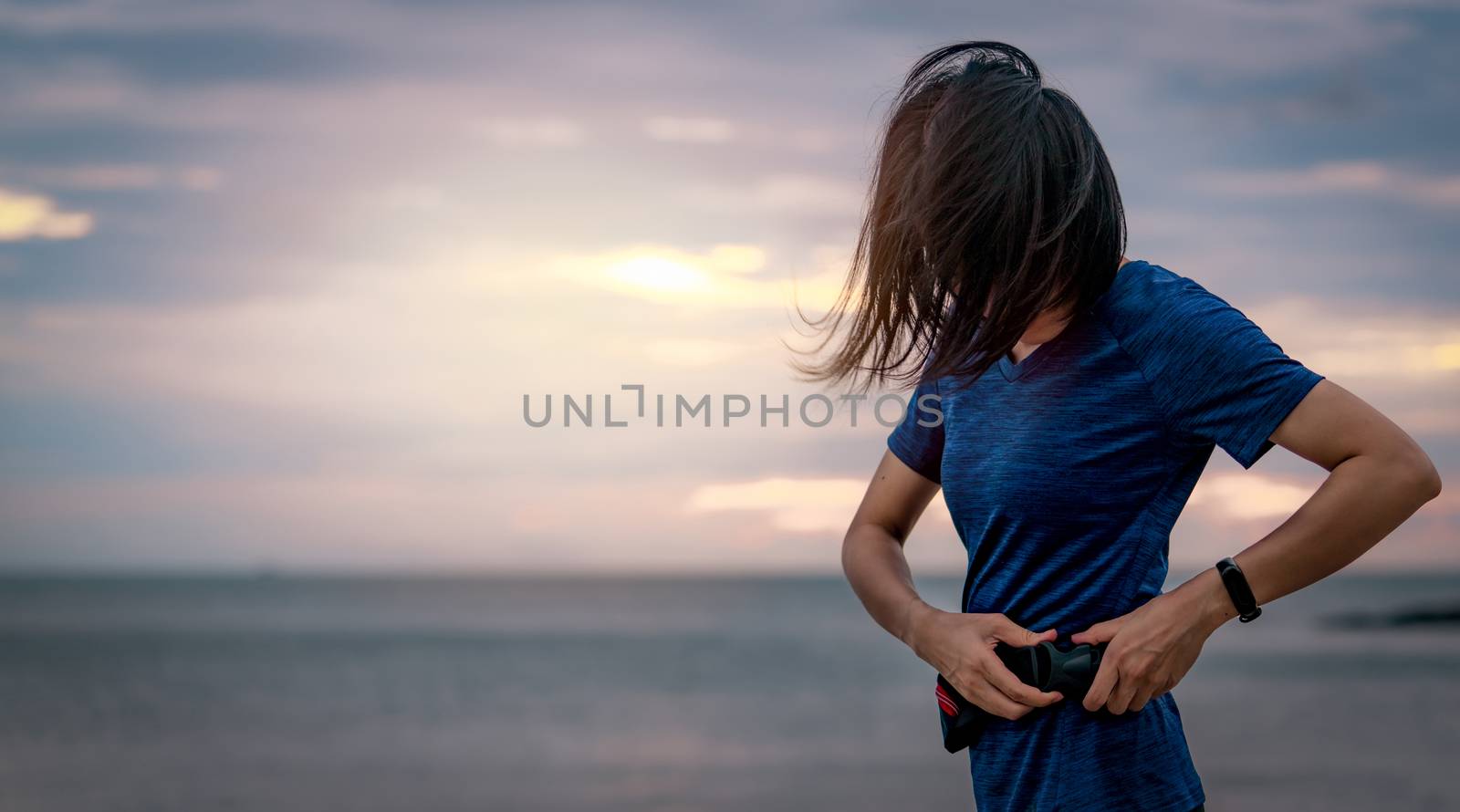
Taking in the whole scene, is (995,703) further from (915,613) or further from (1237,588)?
(1237,588)

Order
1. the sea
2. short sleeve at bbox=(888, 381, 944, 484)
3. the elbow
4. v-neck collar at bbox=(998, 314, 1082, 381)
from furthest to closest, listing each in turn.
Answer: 1. the sea
2. short sleeve at bbox=(888, 381, 944, 484)
3. v-neck collar at bbox=(998, 314, 1082, 381)
4. the elbow

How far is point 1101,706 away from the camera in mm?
1318

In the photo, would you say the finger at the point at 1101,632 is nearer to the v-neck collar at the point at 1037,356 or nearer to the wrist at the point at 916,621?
the wrist at the point at 916,621

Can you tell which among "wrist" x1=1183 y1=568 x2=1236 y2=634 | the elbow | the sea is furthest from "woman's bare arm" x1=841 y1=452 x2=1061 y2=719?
the sea

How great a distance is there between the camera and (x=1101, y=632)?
129cm

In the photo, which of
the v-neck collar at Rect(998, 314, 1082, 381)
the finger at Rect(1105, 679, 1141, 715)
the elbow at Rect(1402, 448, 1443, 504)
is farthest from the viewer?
the v-neck collar at Rect(998, 314, 1082, 381)

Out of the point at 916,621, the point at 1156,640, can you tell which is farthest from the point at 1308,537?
the point at 916,621

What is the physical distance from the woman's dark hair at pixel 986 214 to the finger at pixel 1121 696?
0.41 m

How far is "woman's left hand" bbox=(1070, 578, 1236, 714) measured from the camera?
1.25 m

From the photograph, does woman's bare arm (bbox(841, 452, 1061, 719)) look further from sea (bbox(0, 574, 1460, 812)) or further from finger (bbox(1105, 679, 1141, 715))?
sea (bbox(0, 574, 1460, 812))

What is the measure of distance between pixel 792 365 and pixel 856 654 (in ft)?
80.6

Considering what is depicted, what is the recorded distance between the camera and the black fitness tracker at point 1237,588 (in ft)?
4.09

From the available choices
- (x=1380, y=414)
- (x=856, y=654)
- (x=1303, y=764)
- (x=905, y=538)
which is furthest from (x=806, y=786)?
(x=856, y=654)

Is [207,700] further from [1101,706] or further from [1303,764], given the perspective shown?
[1101,706]
